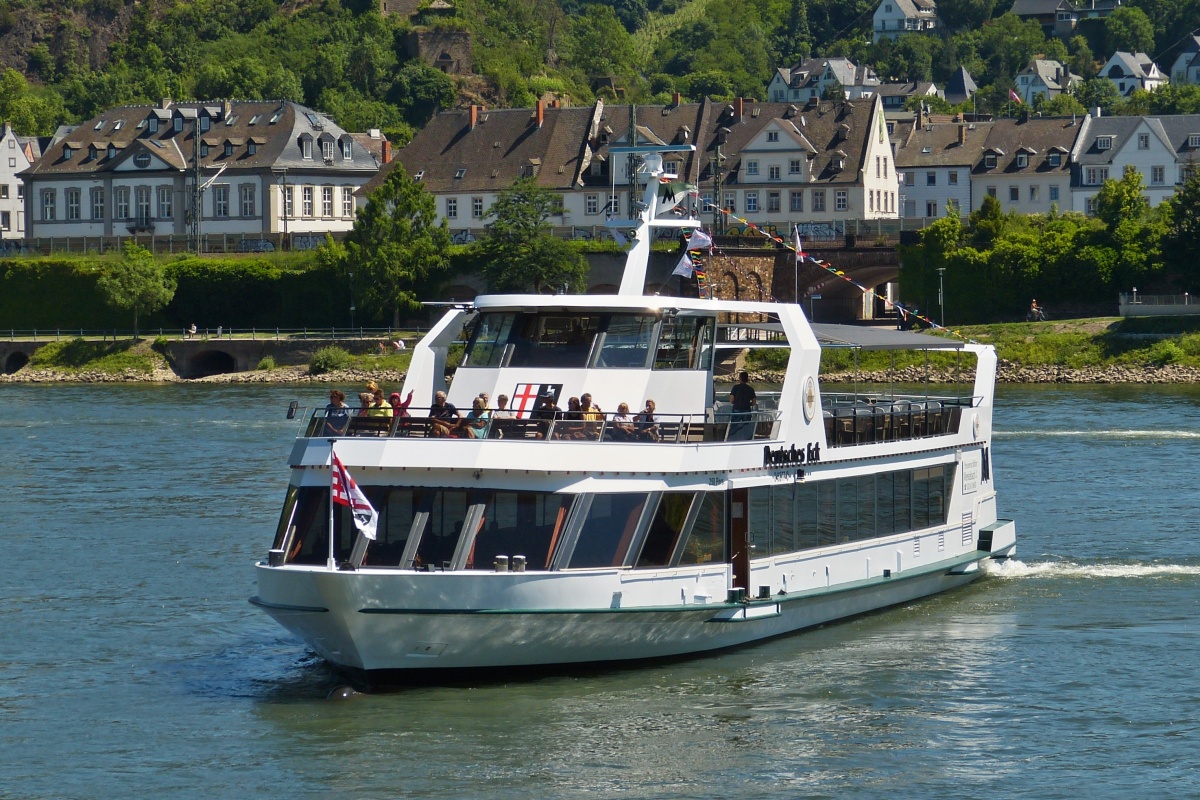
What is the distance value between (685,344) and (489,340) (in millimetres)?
2705

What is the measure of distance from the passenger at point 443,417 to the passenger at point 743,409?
362 centimetres

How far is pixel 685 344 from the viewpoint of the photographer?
86.8 ft

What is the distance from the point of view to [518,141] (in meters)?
111

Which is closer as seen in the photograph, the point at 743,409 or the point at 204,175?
the point at 743,409

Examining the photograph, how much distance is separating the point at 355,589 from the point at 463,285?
77527 millimetres

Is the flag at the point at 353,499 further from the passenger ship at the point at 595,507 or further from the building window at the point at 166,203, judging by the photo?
the building window at the point at 166,203

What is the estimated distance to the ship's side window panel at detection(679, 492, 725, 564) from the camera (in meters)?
24.2

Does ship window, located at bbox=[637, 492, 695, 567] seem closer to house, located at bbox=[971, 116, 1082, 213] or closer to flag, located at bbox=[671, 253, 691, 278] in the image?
flag, located at bbox=[671, 253, 691, 278]

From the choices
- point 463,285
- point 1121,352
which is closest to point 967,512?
point 1121,352

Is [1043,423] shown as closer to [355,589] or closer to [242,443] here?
[242,443]

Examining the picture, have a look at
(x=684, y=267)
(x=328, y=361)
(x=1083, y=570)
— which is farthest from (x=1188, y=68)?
(x=684, y=267)

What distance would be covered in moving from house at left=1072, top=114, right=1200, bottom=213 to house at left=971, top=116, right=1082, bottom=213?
744mm

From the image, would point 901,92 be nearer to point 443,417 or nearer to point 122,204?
point 122,204

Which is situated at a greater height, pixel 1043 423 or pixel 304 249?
pixel 304 249
